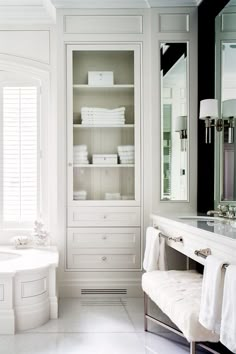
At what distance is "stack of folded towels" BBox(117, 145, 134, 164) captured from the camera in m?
3.68

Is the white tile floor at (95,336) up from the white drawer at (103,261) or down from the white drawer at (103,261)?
down

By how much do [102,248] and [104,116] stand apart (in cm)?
123

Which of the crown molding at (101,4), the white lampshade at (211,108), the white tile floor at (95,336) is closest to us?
the white tile floor at (95,336)

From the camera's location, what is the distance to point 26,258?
3.31 metres

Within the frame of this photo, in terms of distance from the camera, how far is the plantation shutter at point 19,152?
3.87 metres

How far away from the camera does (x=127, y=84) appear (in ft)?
12.1

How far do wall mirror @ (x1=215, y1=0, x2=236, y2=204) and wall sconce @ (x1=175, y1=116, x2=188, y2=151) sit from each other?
15.5 inches

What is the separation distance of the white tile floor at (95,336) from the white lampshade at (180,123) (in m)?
1.63

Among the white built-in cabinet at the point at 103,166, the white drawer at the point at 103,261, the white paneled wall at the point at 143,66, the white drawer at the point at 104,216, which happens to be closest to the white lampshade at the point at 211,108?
the white paneled wall at the point at 143,66

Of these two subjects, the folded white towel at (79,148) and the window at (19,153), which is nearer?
the folded white towel at (79,148)

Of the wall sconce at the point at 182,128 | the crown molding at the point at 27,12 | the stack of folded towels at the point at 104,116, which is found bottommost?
the wall sconce at the point at 182,128

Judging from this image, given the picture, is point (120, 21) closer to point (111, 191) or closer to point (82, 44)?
point (82, 44)

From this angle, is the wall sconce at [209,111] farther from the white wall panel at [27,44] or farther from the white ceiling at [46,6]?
the white wall panel at [27,44]

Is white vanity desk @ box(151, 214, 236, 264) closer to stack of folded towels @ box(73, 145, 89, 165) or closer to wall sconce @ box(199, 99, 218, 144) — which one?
wall sconce @ box(199, 99, 218, 144)
